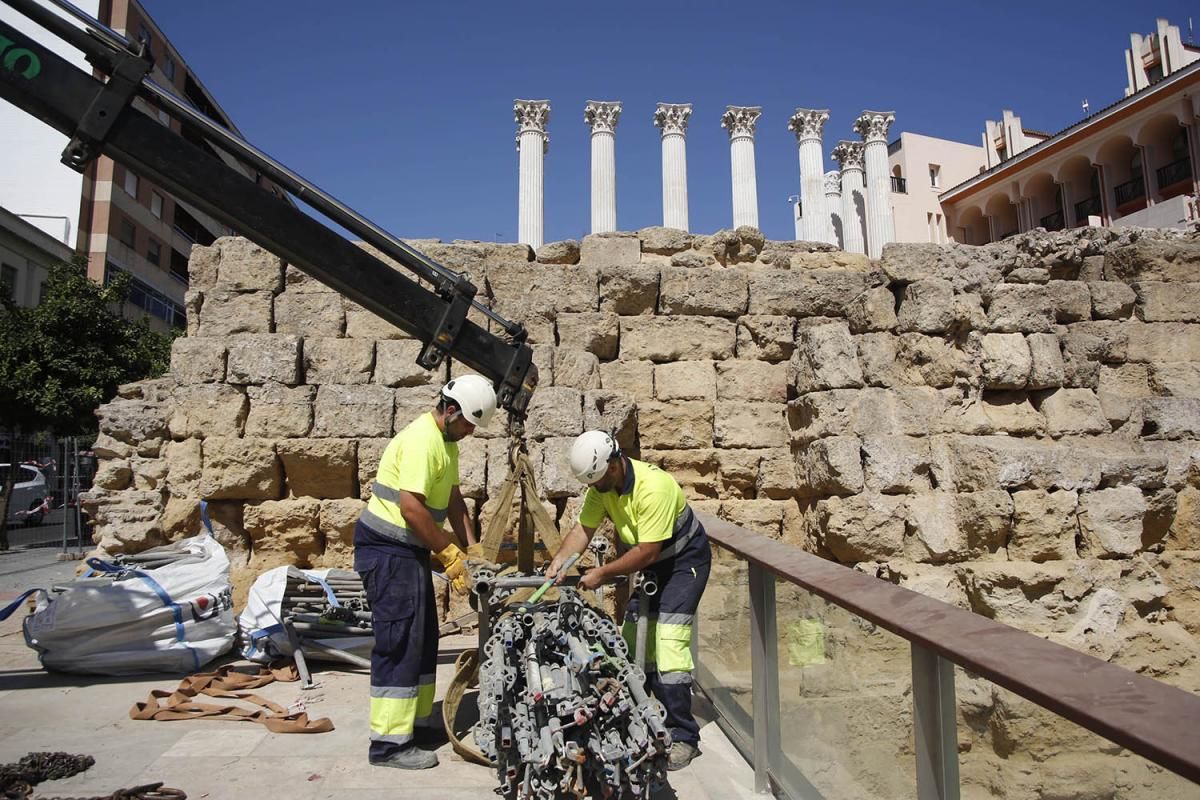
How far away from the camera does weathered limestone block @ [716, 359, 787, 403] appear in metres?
7.50

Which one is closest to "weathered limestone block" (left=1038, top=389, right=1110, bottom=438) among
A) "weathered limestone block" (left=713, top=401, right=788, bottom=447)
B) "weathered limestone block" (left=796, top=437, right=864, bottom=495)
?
"weathered limestone block" (left=796, top=437, right=864, bottom=495)

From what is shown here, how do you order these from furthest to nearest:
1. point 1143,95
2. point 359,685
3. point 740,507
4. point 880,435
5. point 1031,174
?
1. point 1031,174
2. point 1143,95
3. point 740,507
4. point 880,435
5. point 359,685

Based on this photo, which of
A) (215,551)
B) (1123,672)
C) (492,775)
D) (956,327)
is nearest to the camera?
(1123,672)

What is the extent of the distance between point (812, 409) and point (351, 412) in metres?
3.98

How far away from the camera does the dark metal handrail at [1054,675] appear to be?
1480mm

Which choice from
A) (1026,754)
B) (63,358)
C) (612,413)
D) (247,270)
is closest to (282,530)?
(247,270)

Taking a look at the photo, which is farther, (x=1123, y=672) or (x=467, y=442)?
(x=467, y=442)

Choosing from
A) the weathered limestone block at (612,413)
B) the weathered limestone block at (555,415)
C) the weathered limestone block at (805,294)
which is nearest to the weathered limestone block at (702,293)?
the weathered limestone block at (805,294)

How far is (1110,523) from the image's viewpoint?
6074 millimetres

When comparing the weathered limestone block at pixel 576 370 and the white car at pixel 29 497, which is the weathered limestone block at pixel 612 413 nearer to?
the weathered limestone block at pixel 576 370

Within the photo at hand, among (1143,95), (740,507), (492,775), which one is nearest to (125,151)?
(492,775)

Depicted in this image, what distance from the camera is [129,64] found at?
404 centimetres

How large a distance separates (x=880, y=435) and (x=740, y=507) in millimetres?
1520

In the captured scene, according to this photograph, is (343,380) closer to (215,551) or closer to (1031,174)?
(215,551)
